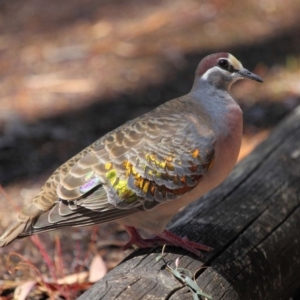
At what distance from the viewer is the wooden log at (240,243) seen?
3.18 meters

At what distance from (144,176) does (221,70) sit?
2.63 feet

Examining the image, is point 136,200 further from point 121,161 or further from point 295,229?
point 295,229

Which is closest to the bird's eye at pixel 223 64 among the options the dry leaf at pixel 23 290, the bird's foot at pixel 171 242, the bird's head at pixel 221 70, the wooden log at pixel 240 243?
the bird's head at pixel 221 70

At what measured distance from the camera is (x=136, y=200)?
11.3 ft

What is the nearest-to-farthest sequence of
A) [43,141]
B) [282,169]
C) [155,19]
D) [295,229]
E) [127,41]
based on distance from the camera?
1. [295,229]
2. [282,169]
3. [43,141]
4. [127,41]
5. [155,19]

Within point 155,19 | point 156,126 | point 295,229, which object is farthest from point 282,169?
point 155,19

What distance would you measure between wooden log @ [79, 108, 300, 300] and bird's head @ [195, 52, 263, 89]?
762 mm

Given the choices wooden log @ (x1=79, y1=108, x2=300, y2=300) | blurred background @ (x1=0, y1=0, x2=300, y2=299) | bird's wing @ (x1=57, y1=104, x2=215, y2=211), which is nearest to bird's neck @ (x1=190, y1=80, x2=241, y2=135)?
bird's wing @ (x1=57, y1=104, x2=215, y2=211)

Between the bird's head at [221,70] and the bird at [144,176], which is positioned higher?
the bird's head at [221,70]

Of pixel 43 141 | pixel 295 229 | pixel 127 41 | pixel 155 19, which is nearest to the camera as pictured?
pixel 295 229

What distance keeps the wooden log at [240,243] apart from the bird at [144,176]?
0.61 ft

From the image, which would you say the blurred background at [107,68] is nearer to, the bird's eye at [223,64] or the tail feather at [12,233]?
the tail feather at [12,233]

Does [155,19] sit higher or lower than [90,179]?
higher

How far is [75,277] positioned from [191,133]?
137cm
